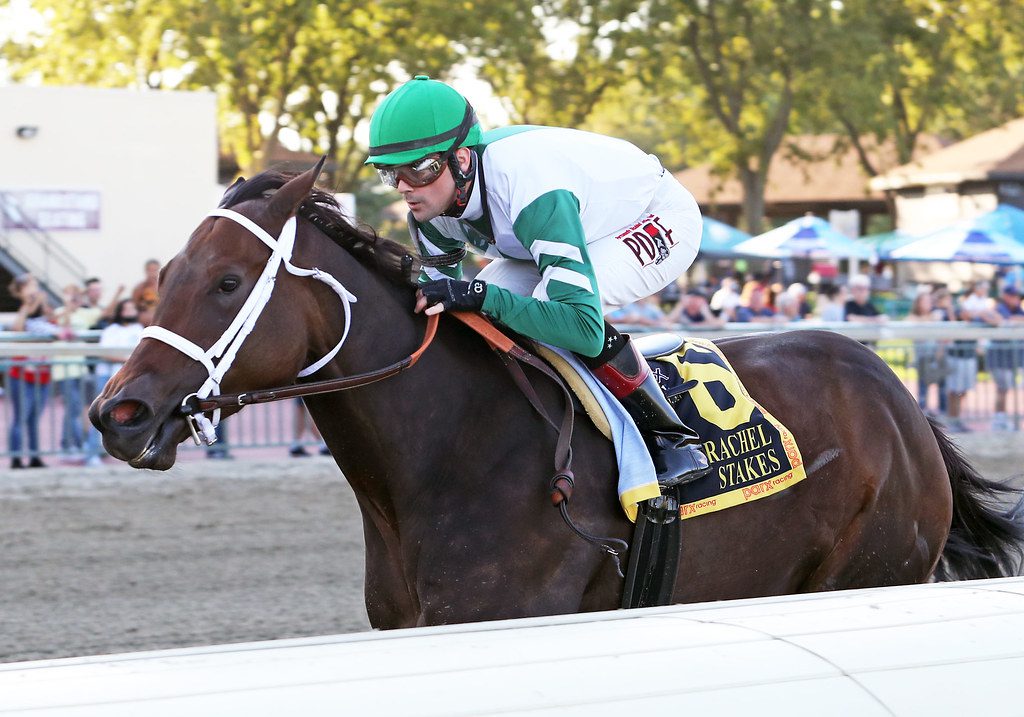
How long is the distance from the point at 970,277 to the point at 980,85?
38.1 feet

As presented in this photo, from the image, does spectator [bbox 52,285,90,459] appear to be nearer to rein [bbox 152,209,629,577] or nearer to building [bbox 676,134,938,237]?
rein [bbox 152,209,629,577]

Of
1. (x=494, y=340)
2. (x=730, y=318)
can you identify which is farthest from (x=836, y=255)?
(x=494, y=340)

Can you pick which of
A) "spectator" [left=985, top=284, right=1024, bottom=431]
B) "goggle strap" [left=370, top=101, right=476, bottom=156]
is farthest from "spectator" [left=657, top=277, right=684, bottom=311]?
"goggle strap" [left=370, top=101, right=476, bottom=156]

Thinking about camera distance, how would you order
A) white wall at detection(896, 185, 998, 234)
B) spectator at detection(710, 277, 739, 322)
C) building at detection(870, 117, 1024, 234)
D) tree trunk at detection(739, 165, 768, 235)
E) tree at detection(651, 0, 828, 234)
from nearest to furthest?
spectator at detection(710, 277, 739, 322) → tree at detection(651, 0, 828, 234) → tree trunk at detection(739, 165, 768, 235) → building at detection(870, 117, 1024, 234) → white wall at detection(896, 185, 998, 234)

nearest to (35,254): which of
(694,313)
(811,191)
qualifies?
(694,313)

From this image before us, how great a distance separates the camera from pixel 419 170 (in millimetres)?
3115

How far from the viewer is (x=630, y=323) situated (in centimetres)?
1036

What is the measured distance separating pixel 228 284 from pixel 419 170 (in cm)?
56

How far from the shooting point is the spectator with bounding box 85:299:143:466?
8.48 metres

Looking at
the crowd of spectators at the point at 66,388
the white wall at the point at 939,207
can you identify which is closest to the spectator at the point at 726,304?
the crowd of spectators at the point at 66,388

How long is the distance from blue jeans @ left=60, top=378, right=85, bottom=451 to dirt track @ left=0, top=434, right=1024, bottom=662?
0.89ft

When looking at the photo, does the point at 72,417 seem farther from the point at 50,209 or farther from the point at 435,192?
the point at 50,209

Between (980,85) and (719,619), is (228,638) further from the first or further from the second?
(980,85)

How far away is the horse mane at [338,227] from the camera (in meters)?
3.10
